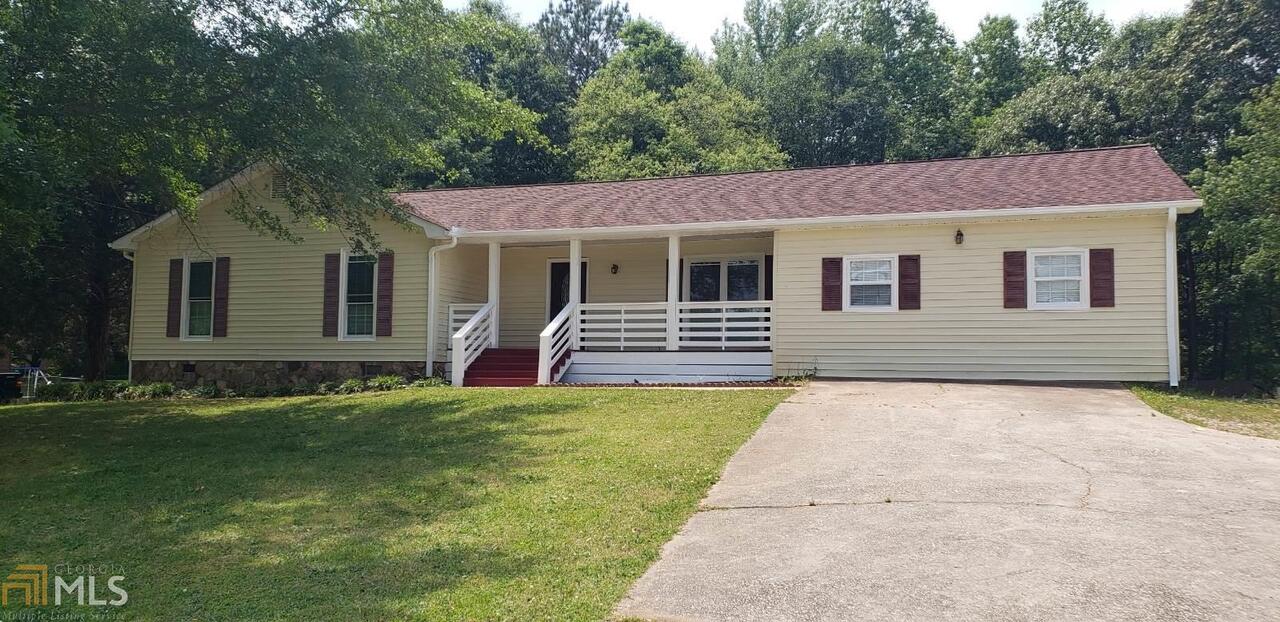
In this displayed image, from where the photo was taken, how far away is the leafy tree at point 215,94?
855 cm

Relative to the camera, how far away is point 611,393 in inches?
464

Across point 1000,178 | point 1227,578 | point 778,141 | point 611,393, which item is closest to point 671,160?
point 778,141

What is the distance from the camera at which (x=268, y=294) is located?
1562 cm

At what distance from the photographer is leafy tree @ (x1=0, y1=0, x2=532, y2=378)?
855cm

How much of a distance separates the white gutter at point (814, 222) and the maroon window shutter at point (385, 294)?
5.24 feet

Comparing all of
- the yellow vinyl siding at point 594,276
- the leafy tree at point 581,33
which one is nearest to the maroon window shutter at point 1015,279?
the yellow vinyl siding at point 594,276

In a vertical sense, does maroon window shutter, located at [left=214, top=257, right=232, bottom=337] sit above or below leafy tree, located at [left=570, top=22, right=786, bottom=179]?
below

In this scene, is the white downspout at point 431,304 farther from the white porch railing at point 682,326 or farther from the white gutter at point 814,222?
the white porch railing at point 682,326

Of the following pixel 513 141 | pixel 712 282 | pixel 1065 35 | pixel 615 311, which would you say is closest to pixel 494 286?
pixel 615 311

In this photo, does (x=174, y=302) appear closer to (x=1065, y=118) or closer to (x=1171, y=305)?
(x=1171, y=305)

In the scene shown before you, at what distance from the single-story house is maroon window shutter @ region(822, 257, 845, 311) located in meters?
0.03

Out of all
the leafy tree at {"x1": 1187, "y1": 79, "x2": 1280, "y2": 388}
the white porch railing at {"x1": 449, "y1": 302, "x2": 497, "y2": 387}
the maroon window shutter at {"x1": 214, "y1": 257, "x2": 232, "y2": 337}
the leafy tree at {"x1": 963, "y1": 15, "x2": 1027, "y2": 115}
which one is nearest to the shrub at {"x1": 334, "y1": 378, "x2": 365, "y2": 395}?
the white porch railing at {"x1": 449, "y1": 302, "x2": 497, "y2": 387}

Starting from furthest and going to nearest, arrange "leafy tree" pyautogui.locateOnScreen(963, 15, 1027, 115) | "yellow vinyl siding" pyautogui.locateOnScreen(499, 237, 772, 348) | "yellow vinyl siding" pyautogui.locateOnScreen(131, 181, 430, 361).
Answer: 1. "leafy tree" pyautogui.locateOnScreen(963, 15, 1027, 115)
2. "yellow vinyl siding" pyautogui.locateOnScreen(499, 237, 772, 348)
3. "yellow vinyl siding" pyautogui.locateOnScreen(131, 181, 430, 361)

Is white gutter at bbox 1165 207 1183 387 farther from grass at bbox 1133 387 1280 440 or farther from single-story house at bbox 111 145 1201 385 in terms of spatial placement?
grass at bbox 1133 387 1280 440
